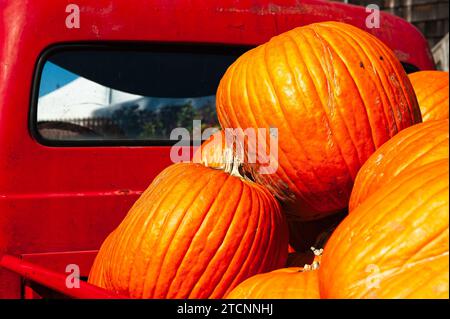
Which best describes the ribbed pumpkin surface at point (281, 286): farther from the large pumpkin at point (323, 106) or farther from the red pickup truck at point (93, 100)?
the red pickup truck at point (93, 100)

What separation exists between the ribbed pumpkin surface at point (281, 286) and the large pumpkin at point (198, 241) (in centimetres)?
12

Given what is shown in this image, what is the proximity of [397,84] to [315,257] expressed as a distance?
0.60 meters

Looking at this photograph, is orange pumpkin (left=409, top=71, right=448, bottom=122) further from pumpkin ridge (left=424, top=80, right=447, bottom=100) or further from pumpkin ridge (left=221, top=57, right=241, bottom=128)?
pumpkin ridge (left=221, top=57, right=241, bottom=128)

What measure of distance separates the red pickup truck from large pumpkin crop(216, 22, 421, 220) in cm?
94

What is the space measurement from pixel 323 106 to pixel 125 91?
4.60ft

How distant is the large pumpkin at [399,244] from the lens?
3.72 ft

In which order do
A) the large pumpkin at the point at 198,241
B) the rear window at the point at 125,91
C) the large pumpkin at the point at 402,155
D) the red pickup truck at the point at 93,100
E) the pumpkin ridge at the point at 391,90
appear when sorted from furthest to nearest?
1. the rear window at the point at 125,91
2. the red pickup truck at the point at 93,100
3. the pumpkin ridge at the point at 391,90
4. the large pumpkin at the point at 198,241
5. the large pumpkin at the point at 402,155

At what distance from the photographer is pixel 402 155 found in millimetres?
1518

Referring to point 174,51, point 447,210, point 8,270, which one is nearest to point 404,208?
point 447,210

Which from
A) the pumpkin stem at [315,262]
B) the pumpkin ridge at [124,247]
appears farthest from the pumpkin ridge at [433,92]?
the pumpkin ridge at [124,247]

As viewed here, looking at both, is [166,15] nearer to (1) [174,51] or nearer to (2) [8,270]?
(1) [174,51]

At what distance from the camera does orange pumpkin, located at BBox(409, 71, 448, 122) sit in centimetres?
221

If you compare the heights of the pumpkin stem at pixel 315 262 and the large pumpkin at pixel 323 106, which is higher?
the large pumpkin at pixel 323 106

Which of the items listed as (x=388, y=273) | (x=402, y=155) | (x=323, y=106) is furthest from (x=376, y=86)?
(x=388, y=273)
